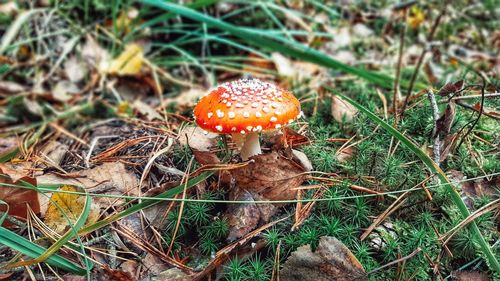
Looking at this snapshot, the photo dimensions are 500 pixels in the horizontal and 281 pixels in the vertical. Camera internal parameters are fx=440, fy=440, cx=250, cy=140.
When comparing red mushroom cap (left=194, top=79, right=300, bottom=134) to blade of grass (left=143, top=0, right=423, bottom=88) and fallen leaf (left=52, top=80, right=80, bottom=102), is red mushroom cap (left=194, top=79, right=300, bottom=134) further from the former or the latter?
fallen leaf (left=52, top=80, right=80, bottom=102)

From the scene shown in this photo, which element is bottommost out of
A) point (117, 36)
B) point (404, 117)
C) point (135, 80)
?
point (135, 80)

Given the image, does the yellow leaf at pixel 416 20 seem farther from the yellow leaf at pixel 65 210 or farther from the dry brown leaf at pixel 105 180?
the yellow leaf at pixel 65 210

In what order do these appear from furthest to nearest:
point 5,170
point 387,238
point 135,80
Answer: point 135,80
point 5,170
point 387,238

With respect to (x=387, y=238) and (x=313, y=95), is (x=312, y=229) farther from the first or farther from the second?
(x=313, y=95)

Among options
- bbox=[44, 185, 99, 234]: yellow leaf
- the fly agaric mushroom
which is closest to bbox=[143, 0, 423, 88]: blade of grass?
the fly agaric mushroom

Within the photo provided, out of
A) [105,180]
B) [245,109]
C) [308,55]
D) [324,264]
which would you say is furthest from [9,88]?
[324,264]

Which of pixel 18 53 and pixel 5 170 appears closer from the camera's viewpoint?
pixel 5 170

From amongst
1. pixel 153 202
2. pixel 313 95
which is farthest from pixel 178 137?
pixel 313 95
